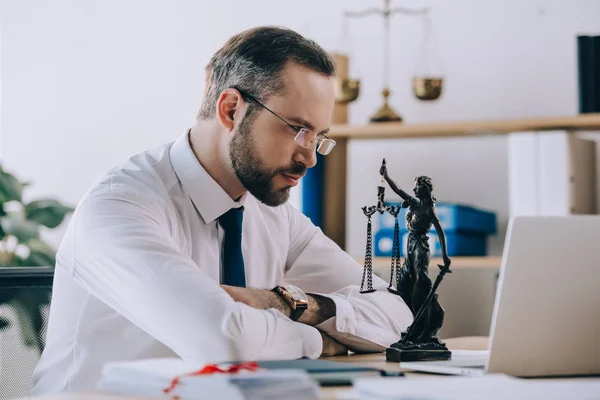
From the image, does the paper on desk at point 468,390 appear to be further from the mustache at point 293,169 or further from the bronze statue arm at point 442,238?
the mustache at point 293,169

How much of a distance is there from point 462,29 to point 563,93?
0.47 meters

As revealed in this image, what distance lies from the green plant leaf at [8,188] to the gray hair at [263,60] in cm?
191

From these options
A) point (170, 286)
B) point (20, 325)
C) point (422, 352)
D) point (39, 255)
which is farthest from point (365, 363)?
point (39, 255)

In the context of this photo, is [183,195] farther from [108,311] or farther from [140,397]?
[140,397]

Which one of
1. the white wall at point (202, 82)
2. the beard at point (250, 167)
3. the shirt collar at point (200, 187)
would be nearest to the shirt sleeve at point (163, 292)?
the shirt collar at point (200, 187)

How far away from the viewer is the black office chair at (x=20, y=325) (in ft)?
5.93

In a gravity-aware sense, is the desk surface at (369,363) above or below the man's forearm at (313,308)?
below

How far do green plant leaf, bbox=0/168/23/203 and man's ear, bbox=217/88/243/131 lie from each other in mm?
1944

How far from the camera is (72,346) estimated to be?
1726 mm

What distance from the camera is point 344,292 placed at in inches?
75.3

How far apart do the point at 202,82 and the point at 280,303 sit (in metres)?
2.27

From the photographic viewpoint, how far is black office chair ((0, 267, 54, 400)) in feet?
5.93

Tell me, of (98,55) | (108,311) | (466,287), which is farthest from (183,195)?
(98,55)

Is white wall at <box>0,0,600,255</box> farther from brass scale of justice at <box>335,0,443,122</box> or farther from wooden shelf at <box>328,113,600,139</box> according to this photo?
wooden shelf at <box>328,113,600,139</box>
